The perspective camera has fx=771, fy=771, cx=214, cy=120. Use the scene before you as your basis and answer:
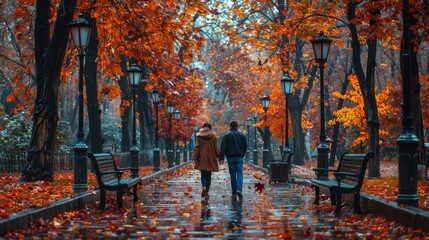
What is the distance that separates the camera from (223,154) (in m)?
18.4

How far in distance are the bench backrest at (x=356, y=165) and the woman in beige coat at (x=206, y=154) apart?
3825 millimetres

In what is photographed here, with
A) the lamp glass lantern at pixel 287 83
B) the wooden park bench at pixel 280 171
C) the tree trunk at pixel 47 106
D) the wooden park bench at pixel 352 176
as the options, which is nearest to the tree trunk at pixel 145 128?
the lamp glass lantern at pixel 287 83

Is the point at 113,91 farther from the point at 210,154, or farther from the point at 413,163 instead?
the point at 413,163

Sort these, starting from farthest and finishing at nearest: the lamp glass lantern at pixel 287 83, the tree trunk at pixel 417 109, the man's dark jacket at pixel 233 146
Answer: the lamp glass lantern at pixel 287 83, the tree trunk at pixel 417 109, the man's dark jacket at pixel 233 146

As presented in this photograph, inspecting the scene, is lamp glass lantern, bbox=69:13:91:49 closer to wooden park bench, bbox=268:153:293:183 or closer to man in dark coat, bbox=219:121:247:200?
man in dark coat, bbox=219:121:247:200

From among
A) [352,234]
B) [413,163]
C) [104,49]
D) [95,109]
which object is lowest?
[352,234]

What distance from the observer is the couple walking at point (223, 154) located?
1852 cm

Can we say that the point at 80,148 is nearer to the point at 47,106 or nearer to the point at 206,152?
the point at 206,152

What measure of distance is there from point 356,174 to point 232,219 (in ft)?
8.11

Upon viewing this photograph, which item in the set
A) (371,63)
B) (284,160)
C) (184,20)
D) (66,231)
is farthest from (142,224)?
(284,160)

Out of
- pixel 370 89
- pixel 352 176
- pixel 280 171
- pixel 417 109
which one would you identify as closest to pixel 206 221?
pixel 352 176

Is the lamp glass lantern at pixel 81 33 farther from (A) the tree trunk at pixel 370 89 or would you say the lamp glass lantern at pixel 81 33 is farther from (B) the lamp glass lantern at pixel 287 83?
(B) the lamp glass lantern at pixel 287 83

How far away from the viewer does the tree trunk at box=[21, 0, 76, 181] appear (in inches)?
835

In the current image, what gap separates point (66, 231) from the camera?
1088 cm
